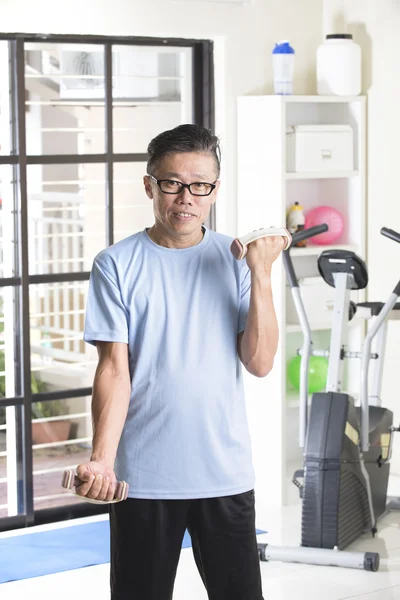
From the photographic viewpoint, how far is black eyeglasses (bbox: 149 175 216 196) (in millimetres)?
1922

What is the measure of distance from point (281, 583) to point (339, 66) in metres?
2.20

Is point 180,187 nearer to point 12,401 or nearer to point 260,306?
point 260,306

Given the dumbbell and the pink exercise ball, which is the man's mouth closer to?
the dumbbell

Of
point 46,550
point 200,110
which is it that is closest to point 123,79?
point 200,110

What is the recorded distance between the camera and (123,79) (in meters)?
4.40

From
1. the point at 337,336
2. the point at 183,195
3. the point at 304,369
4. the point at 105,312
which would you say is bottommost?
the point at 304,369

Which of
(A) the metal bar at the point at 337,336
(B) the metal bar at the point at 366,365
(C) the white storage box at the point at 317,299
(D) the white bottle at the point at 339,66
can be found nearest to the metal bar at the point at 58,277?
(C) the white storage box at the point at 317,299

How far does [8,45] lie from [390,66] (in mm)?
1632

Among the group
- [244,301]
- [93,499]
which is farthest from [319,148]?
[93,499]

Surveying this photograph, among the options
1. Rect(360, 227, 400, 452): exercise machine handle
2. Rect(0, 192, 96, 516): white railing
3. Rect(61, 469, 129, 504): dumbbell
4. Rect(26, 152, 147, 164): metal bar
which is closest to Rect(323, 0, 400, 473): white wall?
Rect(360, 227, 400, 452): exercise machine handle

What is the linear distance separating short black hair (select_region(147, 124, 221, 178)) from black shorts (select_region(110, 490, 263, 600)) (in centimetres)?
64

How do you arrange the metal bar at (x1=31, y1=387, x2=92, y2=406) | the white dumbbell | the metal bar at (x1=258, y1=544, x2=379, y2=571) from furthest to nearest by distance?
the metal bar at (x1=31, y1=387, x2=92, y2=406) < the metal bar at (x1=258, y1=544, x2=379, y2=571) < the white dumbbell

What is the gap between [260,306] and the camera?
191 cm

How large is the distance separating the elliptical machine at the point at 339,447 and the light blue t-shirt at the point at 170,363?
5.76 feet
